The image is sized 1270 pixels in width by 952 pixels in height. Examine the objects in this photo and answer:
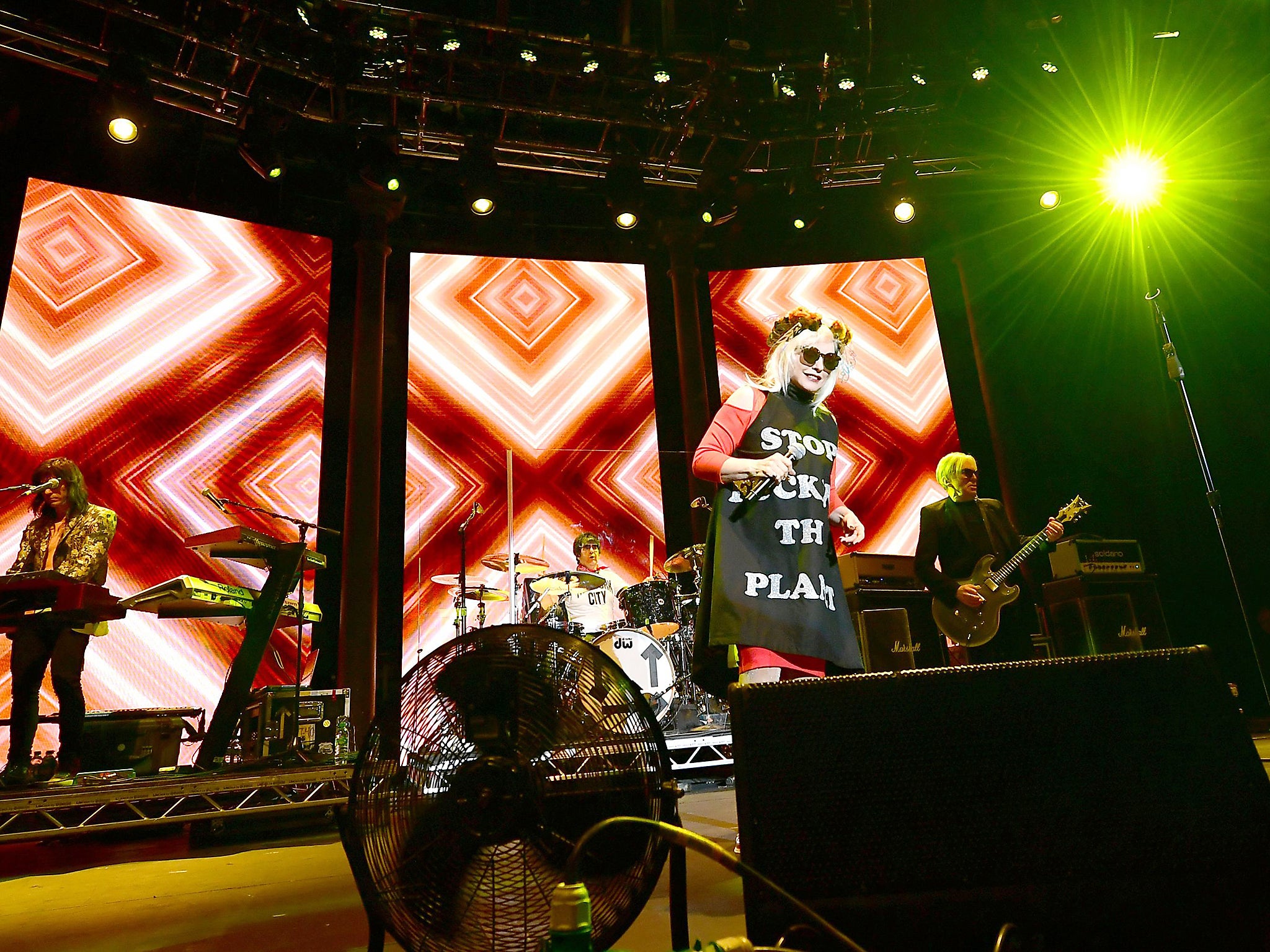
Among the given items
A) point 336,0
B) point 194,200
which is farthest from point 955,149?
point 194,200

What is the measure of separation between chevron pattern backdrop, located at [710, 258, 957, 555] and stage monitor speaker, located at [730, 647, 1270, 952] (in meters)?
5.82

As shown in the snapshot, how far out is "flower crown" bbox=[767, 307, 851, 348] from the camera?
7.25 ft

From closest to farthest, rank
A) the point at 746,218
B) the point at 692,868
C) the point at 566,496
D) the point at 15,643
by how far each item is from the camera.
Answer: the point at 692,868
the point at 15,643
the point at 566,496
the point at 746,218

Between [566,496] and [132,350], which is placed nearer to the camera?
[132,350]

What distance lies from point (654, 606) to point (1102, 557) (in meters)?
3.09

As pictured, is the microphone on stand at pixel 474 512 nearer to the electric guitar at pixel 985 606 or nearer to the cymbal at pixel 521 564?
the cymbal at pixel 521 564

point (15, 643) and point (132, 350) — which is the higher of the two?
point (132, 350)

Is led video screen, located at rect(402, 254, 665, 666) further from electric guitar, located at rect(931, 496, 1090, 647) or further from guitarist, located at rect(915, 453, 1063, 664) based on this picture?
guitarist, located at rect(915, 453, 1063, 664)

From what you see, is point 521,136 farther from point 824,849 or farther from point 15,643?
point 824,849

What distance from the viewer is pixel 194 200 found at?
632 cm

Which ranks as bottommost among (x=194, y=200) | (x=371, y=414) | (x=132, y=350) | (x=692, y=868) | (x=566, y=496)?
(x=692, y=868)

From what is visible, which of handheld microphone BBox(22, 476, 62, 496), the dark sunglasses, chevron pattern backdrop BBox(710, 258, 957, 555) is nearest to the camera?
the dark sunglasses

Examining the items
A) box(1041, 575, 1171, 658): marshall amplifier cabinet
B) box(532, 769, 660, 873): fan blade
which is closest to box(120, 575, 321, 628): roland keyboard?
box(532, 769, 660, 873): fan blade

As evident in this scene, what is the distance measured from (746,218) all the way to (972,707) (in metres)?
6.94
